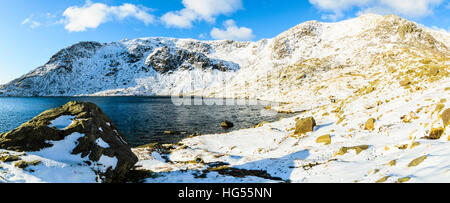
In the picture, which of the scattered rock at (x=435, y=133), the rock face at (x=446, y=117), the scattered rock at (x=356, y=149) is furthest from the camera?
the scattered rock at (x=356, y=149)

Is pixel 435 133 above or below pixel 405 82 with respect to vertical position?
below

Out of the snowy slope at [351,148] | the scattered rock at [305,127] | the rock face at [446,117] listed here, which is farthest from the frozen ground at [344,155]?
the scattered rock at [305,127]

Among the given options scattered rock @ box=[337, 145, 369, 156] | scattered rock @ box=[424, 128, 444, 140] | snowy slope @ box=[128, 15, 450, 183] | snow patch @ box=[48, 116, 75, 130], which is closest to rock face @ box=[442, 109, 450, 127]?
snowy slope @ box=[128, 15, 450, 183]

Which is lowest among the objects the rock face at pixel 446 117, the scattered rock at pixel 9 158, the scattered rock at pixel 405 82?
the scattered rock at pixel 9 158

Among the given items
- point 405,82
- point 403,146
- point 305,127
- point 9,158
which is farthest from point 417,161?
point 405,82

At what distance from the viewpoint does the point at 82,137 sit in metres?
14.9

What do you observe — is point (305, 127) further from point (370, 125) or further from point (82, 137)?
point (82, 137)

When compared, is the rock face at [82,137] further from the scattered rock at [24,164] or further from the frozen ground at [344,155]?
the frozen ground at [344,155]

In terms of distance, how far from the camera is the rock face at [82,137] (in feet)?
44.6

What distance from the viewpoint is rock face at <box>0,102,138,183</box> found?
13.6m
